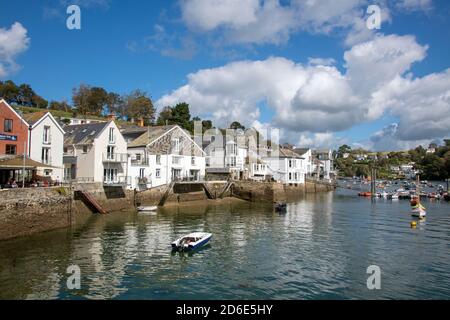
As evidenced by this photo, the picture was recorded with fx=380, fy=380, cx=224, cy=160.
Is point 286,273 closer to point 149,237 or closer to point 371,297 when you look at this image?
point 371,297

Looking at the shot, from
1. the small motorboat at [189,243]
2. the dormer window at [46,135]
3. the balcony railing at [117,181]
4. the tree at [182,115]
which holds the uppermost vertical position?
the tree at [182,115]

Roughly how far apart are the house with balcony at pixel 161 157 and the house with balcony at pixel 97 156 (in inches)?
93.1

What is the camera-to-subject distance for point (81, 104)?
129 m

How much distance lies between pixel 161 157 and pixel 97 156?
40.2 feet

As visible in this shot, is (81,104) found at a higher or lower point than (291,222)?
higher

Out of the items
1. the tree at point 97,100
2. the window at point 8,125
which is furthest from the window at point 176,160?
the tree at point 97,100

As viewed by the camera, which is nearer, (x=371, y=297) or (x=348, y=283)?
(x=371, y=297)

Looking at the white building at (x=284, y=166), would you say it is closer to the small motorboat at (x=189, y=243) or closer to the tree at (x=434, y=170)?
the small motorboat at (x=189, y=243)

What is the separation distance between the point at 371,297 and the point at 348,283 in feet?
7.52

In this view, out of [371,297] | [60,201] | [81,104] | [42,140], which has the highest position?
[81,104]

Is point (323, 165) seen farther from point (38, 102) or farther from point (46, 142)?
point (46, 142)

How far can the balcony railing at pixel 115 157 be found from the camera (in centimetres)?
5777

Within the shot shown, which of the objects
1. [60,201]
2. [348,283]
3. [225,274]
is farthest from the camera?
[60,201]

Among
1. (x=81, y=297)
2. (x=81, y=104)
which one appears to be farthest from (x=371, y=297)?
(x=81, y=104)
